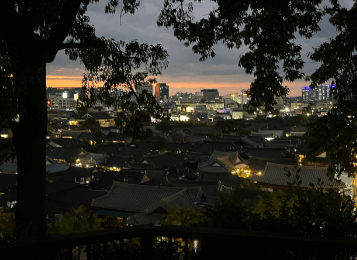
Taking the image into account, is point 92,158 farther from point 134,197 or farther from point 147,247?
point 147,247

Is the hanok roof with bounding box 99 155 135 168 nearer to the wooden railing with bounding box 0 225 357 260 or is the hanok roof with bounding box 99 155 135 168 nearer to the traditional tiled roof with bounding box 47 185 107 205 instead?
the traditional tiled roof with bounding box 47 185 107 205

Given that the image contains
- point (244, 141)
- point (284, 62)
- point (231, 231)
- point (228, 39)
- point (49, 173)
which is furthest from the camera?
point (244, 141)

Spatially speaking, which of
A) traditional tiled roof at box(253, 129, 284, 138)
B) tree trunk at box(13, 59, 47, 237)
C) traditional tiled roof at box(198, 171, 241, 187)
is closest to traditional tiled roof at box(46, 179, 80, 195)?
traditional tiled roof at box(198, 171, 241, 187)

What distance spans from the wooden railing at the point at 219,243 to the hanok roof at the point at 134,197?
12.6 meters

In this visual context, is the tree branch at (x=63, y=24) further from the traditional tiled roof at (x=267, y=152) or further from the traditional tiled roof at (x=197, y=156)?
the traditional tiled roof at (x=197, y=156)

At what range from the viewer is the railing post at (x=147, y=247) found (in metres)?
2.23

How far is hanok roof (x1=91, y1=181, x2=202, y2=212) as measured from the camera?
15.0 m

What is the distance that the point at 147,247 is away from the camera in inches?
88.1

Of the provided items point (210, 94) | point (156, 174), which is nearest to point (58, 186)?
point (156, 174)

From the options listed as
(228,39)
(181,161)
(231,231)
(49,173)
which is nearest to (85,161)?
(49,173)

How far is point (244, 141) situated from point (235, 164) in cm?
1170

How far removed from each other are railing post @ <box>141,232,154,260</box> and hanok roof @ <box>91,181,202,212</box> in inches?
495

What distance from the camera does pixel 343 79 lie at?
15.5ft

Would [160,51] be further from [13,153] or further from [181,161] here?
[181,161]
